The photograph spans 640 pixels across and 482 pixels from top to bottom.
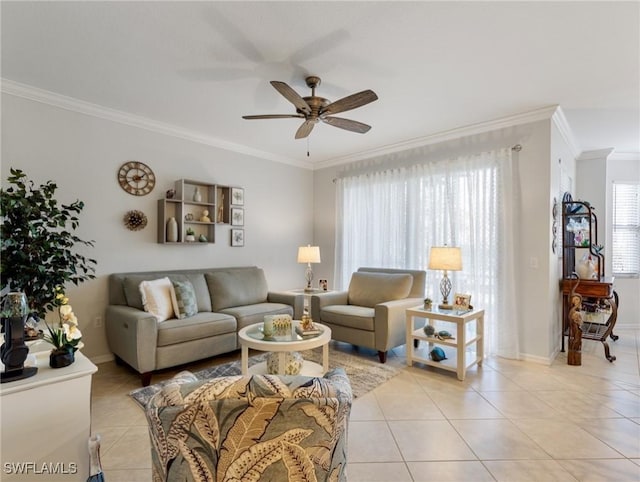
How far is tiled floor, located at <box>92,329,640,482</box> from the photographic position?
5.97ft

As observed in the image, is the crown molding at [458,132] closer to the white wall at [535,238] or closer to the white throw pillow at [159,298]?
the white wall at [535,238]

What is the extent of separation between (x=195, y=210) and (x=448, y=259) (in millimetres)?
3034

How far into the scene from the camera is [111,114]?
344 centimetres

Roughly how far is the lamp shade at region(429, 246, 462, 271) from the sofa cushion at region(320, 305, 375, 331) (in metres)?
0.86

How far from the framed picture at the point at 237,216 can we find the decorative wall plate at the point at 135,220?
112cm

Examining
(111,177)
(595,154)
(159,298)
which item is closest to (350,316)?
(159,298)

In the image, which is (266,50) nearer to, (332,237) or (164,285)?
(164,285)

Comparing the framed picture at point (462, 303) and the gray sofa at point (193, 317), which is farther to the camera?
the framed picture at point (462, 303)

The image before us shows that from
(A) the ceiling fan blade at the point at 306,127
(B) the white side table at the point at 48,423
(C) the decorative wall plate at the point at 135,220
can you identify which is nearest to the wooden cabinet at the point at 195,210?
(C) the decorative wall plate at the point at 135,220

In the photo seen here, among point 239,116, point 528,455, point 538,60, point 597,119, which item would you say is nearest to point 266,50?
point 239,116

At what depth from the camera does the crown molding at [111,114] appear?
9.58 feet

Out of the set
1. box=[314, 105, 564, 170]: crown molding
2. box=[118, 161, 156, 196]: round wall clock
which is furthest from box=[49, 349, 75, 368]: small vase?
box=[314, 105, 564, 170]: crown molding

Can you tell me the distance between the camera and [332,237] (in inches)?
213

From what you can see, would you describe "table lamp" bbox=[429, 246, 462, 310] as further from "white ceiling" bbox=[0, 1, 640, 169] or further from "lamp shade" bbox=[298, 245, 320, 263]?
"lamp shade" bbox=[298, 245, 320, 263]
